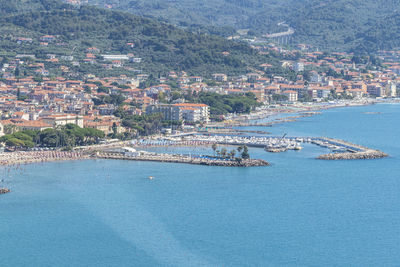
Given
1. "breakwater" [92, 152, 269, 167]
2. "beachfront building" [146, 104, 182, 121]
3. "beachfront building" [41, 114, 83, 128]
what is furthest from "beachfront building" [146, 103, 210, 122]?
"breakwater" [92, 152, 269, 167]

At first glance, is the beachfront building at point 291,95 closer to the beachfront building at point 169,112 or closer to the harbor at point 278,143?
the beachfront building at point 169,112

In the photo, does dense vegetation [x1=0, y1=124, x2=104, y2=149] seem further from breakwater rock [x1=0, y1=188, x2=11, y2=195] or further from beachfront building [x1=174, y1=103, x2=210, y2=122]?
beachfront building [x1=174, y1=103, x2=210, y2=122]

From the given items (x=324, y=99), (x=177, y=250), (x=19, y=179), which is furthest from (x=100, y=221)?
(x=324, y=99)

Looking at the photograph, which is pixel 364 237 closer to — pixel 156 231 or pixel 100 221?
pixel 156 231

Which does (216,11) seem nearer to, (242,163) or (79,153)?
(79,153)

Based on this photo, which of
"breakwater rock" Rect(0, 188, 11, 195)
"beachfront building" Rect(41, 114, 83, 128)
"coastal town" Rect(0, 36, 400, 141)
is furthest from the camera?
"coastal town" Rect(0, 36, 400, 141)

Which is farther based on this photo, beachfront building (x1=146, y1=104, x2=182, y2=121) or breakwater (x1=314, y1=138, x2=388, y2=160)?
beachfront building (x1=146, y1=104, x2=182, y2=121)

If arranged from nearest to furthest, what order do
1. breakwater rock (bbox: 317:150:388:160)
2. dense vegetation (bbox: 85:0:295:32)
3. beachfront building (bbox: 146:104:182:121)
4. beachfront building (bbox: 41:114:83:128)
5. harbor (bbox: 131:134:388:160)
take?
breakwater rock (bbox: 317:150:388:160)
harbor (bbox: 131:134:388:160)
beachfront building (bbox: 41:114:83:128)
beachfront building (bbox: 146:104:182:121)
dense vegetation (bbox: 85:0:295:32)
